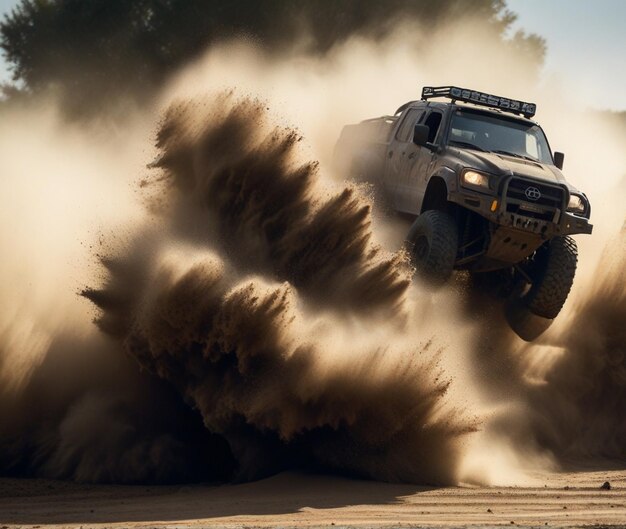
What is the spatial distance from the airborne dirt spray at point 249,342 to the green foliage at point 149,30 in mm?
20308

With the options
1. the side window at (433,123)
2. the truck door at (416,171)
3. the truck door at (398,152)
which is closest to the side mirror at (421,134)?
the truck door at (416,171)

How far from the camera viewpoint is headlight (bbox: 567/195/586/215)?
10.8 meters

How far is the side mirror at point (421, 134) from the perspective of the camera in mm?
11398

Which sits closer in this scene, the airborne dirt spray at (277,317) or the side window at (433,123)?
the airborne dirt spray at (277,317)

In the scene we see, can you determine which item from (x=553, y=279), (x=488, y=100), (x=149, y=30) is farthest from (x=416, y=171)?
(x=149, y=30)

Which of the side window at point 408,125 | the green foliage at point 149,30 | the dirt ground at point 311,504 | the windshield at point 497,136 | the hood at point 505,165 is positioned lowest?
the dirt ground at point 311,504

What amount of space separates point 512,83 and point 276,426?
88.0 ft

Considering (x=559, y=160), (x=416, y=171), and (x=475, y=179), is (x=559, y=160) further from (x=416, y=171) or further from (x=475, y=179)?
(x=475, y=179)

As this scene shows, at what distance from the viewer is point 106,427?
34.3 ft

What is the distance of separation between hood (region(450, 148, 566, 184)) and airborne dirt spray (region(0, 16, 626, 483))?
1150 millimetres

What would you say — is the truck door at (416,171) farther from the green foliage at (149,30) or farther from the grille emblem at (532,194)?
the green foliage at (149,30)

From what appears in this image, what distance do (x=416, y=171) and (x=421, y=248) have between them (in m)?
1.20

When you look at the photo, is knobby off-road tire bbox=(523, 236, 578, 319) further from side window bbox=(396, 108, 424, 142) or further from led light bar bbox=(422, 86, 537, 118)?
side window bbox=(396, 108, 424, 142)

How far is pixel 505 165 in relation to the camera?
1091 cm
